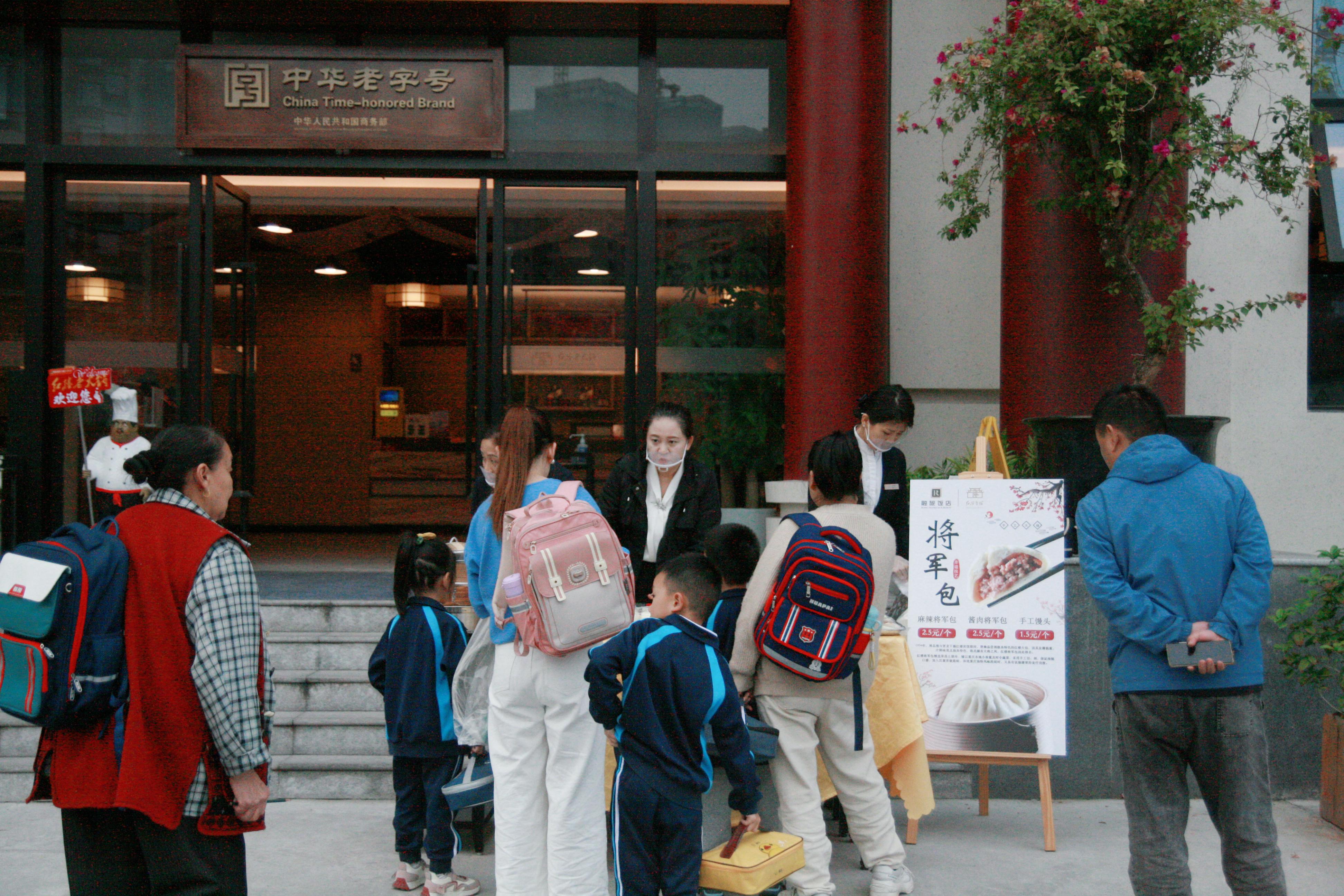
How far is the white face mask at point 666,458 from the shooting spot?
4902 mm

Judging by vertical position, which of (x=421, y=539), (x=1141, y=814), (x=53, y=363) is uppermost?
(x=53, y=363)

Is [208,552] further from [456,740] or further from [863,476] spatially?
[863,476]

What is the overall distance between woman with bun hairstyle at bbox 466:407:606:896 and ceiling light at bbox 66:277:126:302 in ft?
18.1

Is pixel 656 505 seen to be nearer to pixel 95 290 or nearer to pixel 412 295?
pixel 95 290

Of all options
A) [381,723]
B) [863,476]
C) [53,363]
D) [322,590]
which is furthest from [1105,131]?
[53,363]

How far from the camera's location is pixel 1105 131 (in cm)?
568

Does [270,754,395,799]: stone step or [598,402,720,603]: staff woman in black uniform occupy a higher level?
[598,402,720,603]: staff woman in black uniform

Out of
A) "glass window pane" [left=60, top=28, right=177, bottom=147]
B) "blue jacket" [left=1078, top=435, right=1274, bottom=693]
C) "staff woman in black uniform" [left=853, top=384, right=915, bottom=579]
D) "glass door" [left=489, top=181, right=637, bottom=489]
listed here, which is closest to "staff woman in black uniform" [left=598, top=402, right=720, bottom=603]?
"staff woman in black uniform" [left=853, top=384, right=915, bottom=579]

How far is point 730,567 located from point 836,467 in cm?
55

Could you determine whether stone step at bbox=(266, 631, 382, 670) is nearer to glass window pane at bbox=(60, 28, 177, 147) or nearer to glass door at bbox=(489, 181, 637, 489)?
glass door at bbox=(489, 181, 637, 489)

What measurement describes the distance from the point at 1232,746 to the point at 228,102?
7255mm

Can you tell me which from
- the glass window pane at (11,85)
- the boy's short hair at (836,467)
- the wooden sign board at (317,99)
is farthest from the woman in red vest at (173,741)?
the glass window pane at (11,85)

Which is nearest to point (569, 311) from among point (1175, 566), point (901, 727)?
point (901, 727)

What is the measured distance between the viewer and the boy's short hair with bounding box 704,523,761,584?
4.04m
